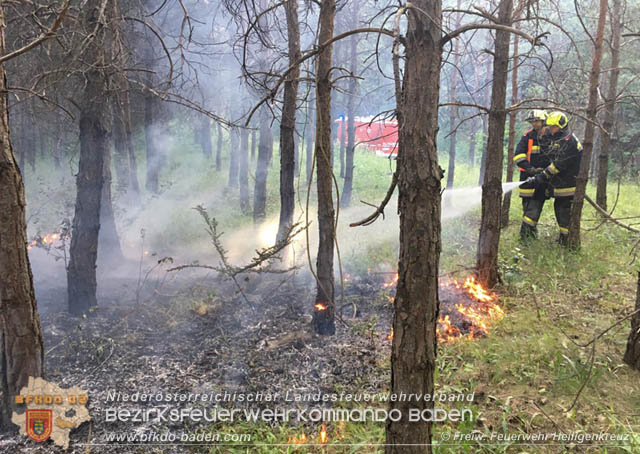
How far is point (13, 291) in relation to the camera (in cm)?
348

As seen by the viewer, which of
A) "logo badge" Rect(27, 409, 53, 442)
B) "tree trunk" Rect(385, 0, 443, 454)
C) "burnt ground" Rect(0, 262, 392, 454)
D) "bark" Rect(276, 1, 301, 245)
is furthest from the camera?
"bark" Rect(276, 1, 301, 245)

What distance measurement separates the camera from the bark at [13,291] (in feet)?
11.0

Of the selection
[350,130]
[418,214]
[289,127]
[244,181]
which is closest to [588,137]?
[289,127]

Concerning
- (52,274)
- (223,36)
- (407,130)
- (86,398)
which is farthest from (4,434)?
(223,36)

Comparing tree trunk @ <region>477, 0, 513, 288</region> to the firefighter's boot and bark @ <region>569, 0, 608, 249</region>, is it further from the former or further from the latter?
the firefighter's boot

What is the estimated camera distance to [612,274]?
6.55 metres

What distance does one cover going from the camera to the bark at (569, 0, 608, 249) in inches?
256

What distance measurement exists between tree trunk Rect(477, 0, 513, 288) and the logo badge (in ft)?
19.6

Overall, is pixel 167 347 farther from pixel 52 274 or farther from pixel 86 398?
pixel 52 274

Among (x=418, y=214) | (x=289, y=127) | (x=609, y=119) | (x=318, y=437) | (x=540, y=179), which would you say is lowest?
Answer: (x=318, y=437)

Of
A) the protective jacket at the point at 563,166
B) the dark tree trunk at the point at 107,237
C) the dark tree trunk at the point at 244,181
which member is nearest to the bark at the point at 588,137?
the protective jacket at the point at 563,166

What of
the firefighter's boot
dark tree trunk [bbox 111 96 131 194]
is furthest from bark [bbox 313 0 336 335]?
dark tree trunk [bbox 111 96 131 194]

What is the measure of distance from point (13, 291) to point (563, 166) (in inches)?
350

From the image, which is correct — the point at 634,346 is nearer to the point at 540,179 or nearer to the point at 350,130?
the point at 540,179
